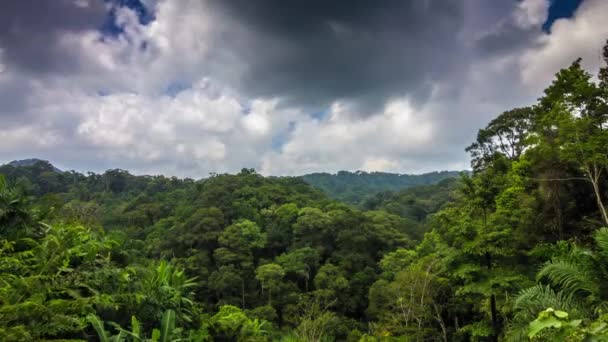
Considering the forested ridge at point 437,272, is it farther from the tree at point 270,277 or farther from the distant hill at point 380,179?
the distant hill at point 380,179

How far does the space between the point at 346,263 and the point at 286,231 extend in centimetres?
854

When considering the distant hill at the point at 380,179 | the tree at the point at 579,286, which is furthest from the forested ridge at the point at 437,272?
the distant hill at the point at 380,179

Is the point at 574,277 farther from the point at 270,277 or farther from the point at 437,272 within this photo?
the point at 270,277

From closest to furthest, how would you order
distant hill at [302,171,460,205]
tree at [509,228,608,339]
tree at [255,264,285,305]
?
tree at [509,228,608,339] < tree at [255,264,285,305] < distant hill at [302,171,460,205]

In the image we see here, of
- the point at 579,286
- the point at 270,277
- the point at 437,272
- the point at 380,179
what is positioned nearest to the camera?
the point at 579,286

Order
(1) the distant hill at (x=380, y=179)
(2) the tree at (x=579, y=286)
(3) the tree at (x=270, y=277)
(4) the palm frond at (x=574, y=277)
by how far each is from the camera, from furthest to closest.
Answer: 1. (1) the distant hill at (x=380, y=179)
2. (3) the tree at (x=270, y=277)
3. (4) the palm frond at (x=574, y=277)
4. (2) the tree at (x=579, y=286)

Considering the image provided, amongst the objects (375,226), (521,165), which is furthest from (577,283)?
(375,226)

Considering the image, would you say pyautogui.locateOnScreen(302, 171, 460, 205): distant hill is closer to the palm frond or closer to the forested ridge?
the forested ridge

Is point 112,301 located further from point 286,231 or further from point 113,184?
point 113,184

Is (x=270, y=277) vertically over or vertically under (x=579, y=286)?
under

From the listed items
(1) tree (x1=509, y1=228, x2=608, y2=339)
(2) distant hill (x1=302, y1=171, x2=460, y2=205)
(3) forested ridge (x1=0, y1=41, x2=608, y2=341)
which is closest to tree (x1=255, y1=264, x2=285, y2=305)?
(3) forested ridge (x1=0, y1=41, x2=608, y2=341)

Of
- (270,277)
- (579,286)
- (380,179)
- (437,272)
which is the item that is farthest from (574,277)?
(380,179)

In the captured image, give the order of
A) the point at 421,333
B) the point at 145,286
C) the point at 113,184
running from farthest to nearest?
the point at 113,184, the point at 421,333, the point at 145,286

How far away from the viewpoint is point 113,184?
68750 mm
